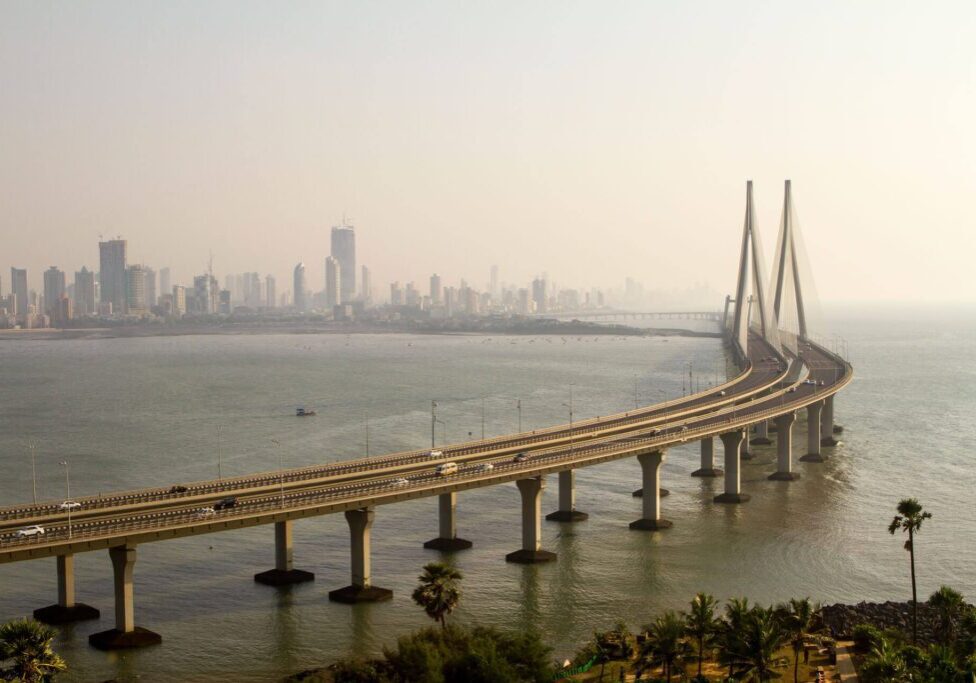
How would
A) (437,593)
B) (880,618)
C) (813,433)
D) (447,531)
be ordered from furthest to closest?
(813,433), (447,531), (880,618), (437,593)

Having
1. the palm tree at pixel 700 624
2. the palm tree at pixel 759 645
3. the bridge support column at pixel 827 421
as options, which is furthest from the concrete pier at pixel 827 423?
the palm tree at pixel 759 645

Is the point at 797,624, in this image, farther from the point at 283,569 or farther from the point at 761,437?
the point at 761,437

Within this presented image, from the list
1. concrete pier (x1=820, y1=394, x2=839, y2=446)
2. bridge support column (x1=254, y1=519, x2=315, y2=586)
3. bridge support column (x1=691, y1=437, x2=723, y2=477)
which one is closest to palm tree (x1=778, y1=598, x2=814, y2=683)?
bridge support column (x1=254, y1=519, x2=315, y2=586)

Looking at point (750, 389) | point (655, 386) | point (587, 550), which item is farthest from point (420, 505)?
point (655, 386)

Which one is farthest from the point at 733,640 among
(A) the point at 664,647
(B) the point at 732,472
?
(B) the point at 732,472

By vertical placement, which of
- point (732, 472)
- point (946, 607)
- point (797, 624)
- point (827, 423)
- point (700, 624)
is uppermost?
point (700, 624)

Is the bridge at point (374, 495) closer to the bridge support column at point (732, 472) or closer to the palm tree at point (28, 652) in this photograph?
the bridge support column at point (732, 472)
